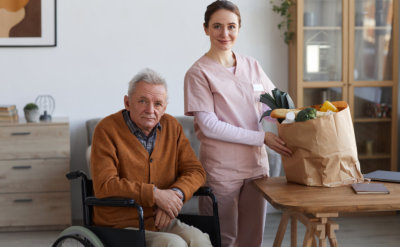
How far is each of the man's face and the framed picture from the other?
2.17 metres

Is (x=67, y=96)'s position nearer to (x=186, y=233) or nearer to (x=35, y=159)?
(x=35, y=159)

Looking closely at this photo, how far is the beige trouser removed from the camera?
79.7 inches

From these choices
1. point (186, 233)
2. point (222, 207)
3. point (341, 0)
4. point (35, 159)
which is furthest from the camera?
point (341, 0)

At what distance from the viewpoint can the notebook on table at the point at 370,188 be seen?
198 cm

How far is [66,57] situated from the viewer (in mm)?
4188

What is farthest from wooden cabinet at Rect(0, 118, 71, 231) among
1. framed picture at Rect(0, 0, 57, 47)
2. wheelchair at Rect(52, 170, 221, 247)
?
wheelchair at Rect(52, 170, 221, 247)

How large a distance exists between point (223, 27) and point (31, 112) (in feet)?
6.85

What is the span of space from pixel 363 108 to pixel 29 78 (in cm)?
254

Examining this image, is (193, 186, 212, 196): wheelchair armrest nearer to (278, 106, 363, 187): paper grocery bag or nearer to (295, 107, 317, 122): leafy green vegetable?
(278, 106, 363, 187): paper grocery bag

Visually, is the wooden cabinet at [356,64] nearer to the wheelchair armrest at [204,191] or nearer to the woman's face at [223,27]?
the woman's face at [223,27]

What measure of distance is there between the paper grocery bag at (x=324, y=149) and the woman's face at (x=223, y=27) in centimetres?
44

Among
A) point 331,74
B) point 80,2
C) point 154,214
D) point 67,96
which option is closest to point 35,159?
point 67,96

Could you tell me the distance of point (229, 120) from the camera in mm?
2303

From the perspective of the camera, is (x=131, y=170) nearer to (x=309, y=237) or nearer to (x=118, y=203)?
(x=118, y=203)
